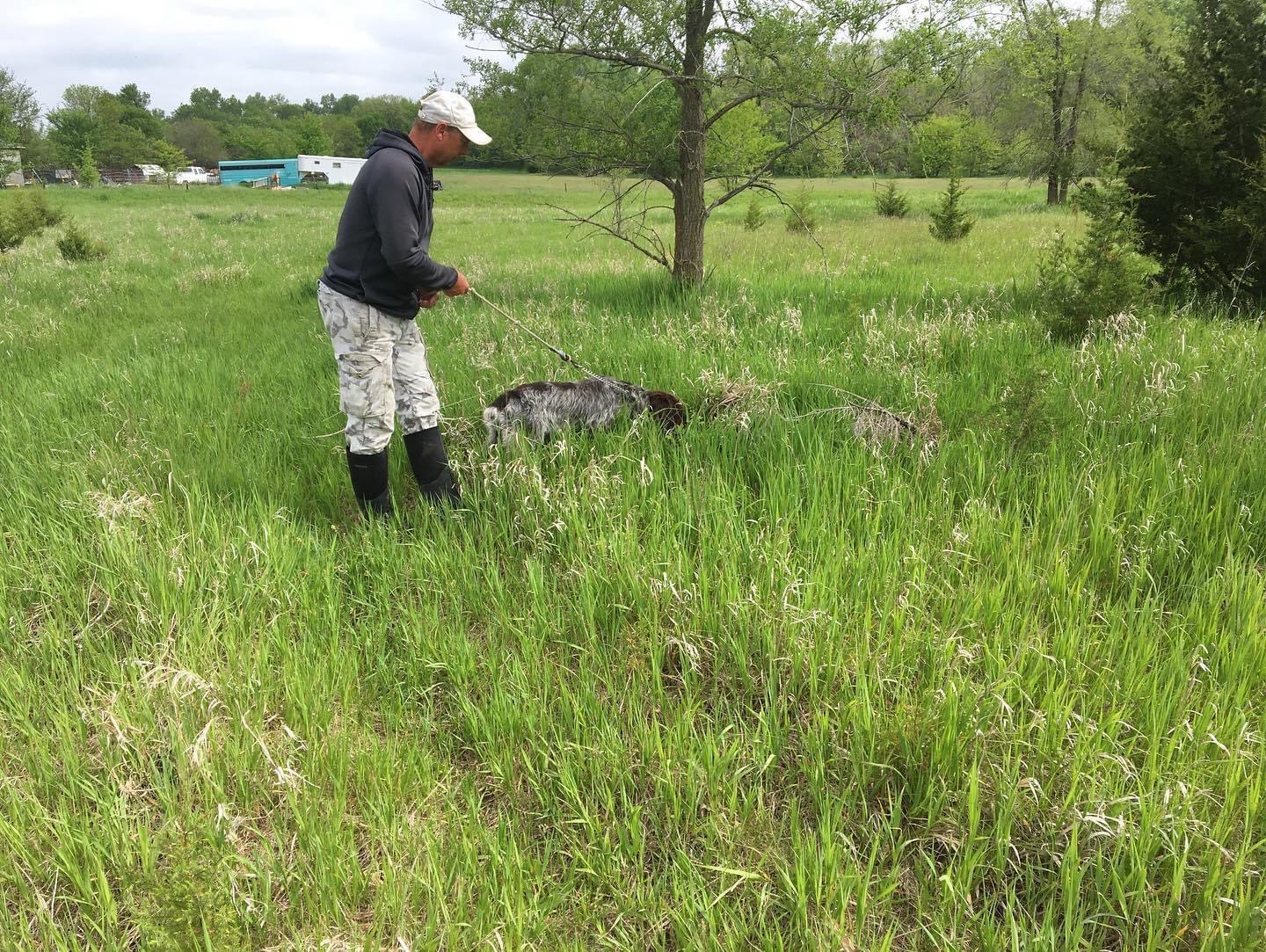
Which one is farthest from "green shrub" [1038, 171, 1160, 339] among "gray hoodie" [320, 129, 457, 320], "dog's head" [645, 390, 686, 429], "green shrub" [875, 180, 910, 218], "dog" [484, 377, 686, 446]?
"green shrub" [875, 180, 910, 218]

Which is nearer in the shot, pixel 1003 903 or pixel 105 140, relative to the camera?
pixel 1003 903

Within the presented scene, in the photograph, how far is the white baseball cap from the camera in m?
3.83

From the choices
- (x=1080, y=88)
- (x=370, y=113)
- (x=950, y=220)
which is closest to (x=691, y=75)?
(x=950, y=220)

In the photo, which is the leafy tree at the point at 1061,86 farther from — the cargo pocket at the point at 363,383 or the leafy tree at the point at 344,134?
the leafy tree at the point at 344,134

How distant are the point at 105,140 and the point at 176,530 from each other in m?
110

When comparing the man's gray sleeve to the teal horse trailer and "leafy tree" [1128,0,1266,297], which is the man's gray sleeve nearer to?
"leafy tree" [1128,0,1266,297]

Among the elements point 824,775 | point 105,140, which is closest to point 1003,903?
point 824,775

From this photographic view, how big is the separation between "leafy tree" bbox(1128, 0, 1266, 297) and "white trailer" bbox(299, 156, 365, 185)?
80.8 metres

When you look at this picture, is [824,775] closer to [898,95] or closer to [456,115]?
[456,115]

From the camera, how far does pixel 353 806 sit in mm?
2250

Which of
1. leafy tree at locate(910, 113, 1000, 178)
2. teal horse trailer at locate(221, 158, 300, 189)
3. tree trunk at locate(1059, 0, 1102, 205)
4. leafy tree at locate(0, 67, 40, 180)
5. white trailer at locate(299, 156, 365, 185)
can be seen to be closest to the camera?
leafy tree at locate(910, 113, 1000, 178)

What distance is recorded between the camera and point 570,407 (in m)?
4.47

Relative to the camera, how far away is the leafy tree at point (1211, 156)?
671cm

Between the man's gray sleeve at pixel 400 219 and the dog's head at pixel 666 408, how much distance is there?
1554 millimetres
